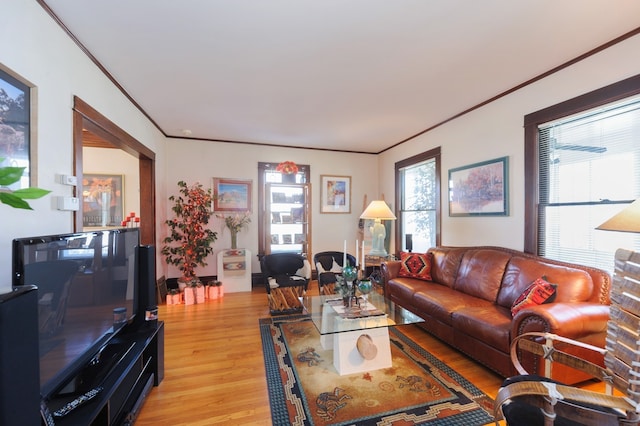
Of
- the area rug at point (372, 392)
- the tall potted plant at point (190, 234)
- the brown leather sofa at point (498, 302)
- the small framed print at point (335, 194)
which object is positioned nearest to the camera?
the area rug at point (372, 392)

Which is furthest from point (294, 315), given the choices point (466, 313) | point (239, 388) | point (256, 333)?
point (466, 313)

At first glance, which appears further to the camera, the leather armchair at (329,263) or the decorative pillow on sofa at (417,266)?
the leather armchair at (329,263)

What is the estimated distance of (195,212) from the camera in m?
4.16

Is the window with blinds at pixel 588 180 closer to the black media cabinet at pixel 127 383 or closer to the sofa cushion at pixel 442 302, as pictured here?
the sofa cushion at pixel 442 302

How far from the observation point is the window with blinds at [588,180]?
6.95 feet

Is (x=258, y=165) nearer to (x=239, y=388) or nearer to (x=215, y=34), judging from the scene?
(x=215, y=34)

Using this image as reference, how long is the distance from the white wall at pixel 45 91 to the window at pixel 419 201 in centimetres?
416

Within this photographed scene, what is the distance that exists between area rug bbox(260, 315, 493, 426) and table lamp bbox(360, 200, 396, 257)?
192 cm

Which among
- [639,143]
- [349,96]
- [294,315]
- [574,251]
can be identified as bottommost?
[294,315]

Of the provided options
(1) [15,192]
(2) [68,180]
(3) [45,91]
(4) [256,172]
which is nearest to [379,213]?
(4) [256,172]

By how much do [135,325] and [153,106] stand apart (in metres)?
2.58

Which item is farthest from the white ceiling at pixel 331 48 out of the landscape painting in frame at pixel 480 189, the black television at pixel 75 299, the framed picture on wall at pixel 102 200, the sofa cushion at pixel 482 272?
the framed picture on wall at pixel 102 200

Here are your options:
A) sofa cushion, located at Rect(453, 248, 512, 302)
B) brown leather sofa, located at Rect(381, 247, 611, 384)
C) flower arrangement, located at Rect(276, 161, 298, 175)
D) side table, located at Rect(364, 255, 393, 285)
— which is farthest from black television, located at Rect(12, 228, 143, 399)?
side table, located at Rect(364, 255, 393, 285)

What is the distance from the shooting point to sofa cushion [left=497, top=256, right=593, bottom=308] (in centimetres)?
215
